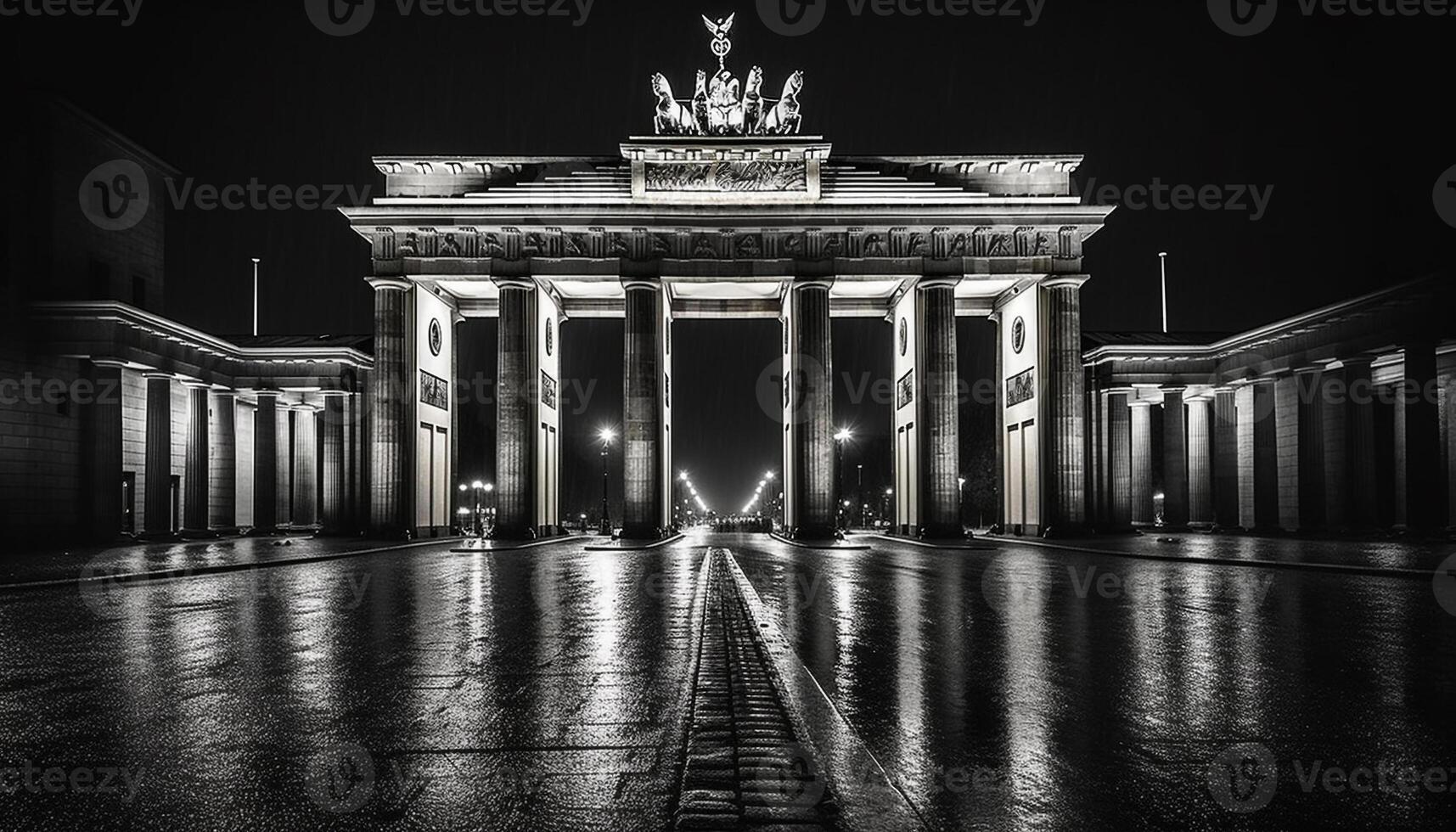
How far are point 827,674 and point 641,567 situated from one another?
1558 cm

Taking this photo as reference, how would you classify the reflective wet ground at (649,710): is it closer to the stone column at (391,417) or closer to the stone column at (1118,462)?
the stone column at (391,417)

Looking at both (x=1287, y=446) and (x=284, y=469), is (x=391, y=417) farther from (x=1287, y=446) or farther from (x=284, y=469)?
(x=1287, y=446)

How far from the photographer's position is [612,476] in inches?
5768

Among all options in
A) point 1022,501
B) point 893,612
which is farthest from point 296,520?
point 893,612

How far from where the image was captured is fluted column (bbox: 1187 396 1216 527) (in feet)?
176

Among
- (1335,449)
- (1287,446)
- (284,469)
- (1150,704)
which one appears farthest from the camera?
(284,469)

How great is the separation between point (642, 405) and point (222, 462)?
23044 millimetres

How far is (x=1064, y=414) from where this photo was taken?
4434 centimetres

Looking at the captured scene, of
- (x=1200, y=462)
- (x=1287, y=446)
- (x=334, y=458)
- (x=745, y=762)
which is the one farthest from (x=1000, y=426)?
(x=745, y=762)

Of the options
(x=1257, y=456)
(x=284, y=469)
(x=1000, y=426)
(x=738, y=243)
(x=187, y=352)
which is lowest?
(x=284, y=469)

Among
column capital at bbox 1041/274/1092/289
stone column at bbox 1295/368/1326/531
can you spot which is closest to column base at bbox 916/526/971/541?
column capital at bbox 1041/274/1092/289

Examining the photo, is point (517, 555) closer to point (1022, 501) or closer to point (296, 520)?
point (1022, 501)

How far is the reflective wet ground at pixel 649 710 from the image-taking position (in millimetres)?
4539

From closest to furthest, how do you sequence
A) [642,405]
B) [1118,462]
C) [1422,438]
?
[1422,438] → [642,405] → [1118,462]
